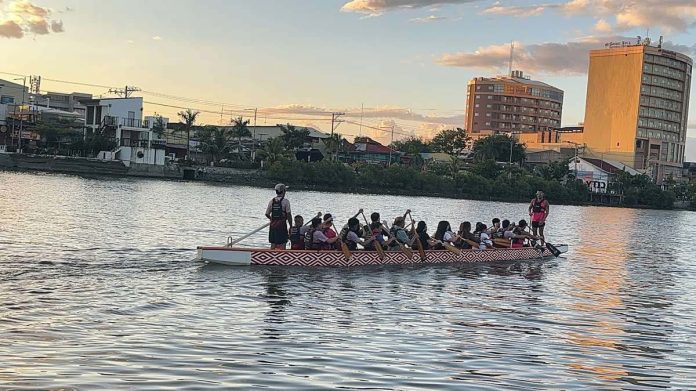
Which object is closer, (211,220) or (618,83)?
(211,220)

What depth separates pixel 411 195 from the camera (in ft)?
411

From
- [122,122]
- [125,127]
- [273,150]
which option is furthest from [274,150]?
[122,122]

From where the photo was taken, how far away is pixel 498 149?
150 m

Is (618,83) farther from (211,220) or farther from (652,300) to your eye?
(652,300)

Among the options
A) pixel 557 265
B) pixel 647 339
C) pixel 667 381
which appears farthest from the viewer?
pixel 557 265

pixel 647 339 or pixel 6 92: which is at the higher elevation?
pixel 6 92

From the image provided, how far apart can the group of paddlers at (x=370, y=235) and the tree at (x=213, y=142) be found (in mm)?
95163

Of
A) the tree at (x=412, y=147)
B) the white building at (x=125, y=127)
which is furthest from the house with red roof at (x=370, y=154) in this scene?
the white building at (x=125, y=127)

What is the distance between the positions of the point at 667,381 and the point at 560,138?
17667 cm

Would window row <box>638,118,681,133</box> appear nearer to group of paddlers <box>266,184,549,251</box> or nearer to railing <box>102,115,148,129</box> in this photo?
railing <box>102,115,148,129</box>

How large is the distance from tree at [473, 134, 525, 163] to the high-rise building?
28.7m

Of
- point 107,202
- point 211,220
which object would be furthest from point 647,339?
point 107,202

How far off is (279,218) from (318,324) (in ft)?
24.8

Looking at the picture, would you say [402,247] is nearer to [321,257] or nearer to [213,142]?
[321,257]
